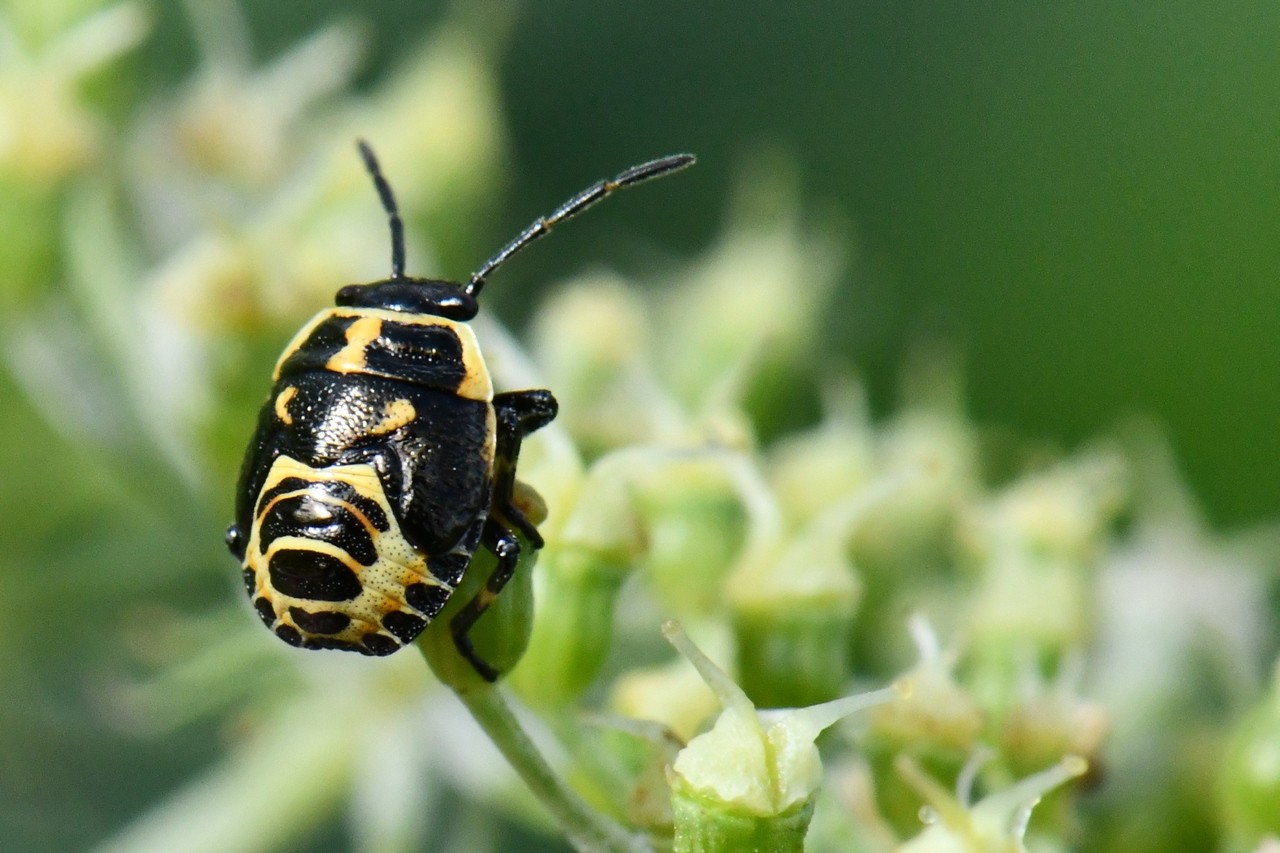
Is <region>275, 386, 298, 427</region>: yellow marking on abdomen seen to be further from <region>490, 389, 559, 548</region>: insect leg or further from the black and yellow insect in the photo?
<region>490, 389, 559, 548</region>: insect leg

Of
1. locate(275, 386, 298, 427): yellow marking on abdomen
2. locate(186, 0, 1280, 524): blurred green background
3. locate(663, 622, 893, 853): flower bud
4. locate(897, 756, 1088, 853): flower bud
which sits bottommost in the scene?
locate(186, 0, 1280, 524): blurred green background

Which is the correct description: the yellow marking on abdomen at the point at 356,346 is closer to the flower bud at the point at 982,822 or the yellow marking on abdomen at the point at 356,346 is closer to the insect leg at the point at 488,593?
the insect leg at the point at 488,593

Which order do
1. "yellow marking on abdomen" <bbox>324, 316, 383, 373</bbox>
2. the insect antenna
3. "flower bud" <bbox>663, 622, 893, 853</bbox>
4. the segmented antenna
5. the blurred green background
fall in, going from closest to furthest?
"flower bud" <bbox>663, 622, 893, 853</bbox> < "yellow marking on abdomen" <bbox>324, 316, 383, 373</bbox> < the insect antenna < the segmented antenna < the blurred green background

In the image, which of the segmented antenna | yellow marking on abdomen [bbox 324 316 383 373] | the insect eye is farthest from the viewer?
the segmented antenna

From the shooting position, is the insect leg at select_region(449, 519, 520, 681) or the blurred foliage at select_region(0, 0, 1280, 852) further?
the blurred foliage at select_region(0, 0, 1280, 852)

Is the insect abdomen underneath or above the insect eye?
above

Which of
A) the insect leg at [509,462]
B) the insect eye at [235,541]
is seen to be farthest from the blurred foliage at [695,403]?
the insect eye at [235,541]

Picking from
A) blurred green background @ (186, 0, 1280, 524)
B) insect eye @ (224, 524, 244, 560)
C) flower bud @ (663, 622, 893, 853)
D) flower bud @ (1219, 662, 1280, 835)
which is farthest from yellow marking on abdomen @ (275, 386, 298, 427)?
blurred green background @ (186, 0, 1280, 524)
